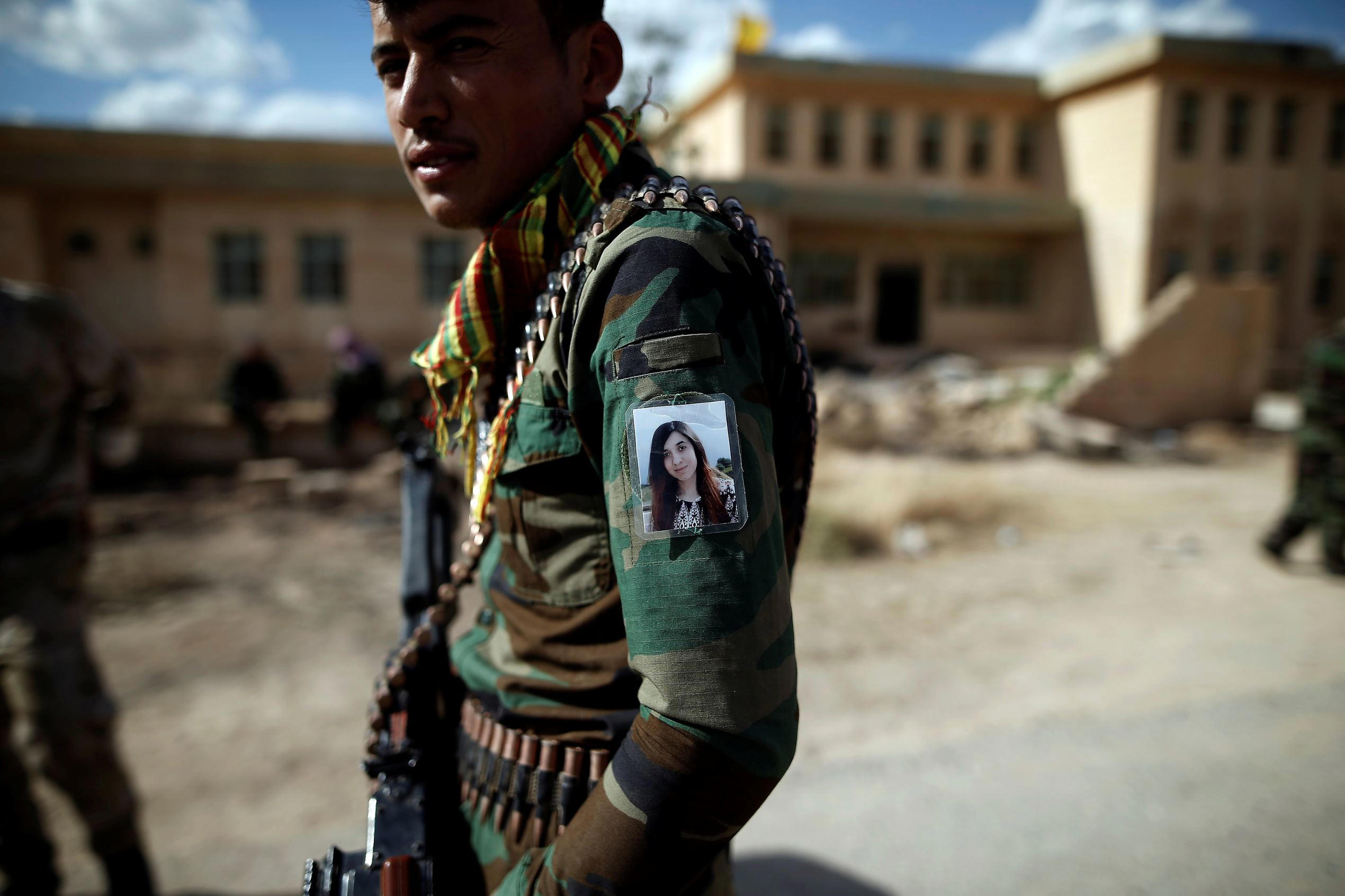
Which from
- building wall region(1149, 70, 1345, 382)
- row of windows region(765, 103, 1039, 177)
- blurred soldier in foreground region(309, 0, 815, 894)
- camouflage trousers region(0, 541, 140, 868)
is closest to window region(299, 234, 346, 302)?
row of windows region(765, 103, 1039, 177)

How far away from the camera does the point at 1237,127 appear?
19.7m

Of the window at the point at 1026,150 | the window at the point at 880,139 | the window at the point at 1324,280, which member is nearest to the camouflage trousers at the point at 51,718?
the window at the point at 880,139

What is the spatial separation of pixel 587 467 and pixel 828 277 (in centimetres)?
1982

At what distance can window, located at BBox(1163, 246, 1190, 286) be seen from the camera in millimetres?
19297

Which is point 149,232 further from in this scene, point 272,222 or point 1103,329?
point 1103,329

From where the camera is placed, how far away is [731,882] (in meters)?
1.16

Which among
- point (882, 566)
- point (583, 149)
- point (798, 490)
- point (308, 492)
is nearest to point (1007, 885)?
point (798, 490)

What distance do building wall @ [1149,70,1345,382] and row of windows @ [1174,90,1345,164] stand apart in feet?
0.18

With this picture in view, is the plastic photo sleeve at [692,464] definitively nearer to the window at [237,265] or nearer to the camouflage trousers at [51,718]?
the camouflage trousers at [51,718]

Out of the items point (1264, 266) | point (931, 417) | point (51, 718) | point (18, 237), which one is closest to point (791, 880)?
point (51, 718)

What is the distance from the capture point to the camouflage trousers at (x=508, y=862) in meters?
0.96

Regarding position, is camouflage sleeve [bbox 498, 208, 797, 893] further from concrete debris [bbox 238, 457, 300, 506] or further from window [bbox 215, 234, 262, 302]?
window [bbox 215, 234, 262, 302]

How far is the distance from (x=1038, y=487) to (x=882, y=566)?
3375 mm

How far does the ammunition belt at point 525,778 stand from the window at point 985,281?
21.1 meters
